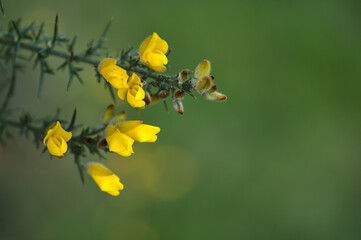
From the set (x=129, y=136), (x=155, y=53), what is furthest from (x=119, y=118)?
(x=155, y=53)

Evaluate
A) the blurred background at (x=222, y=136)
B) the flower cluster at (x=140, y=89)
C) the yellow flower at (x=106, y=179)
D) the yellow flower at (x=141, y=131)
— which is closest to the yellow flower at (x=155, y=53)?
the flower cluster at (x=140, y=89)

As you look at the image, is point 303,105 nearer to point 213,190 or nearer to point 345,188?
point 345,188

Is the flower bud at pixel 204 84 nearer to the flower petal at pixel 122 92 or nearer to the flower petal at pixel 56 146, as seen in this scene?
the flower petal at pixel 122 92

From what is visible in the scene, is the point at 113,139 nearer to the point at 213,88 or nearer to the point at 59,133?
the point at 59,133

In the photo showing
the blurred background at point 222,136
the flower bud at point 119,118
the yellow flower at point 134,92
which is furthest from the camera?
the blurred background at point 222,136

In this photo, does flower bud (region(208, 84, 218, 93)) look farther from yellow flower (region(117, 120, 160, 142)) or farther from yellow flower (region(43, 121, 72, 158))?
yellow flower (region(43, 121, 72, 158))
